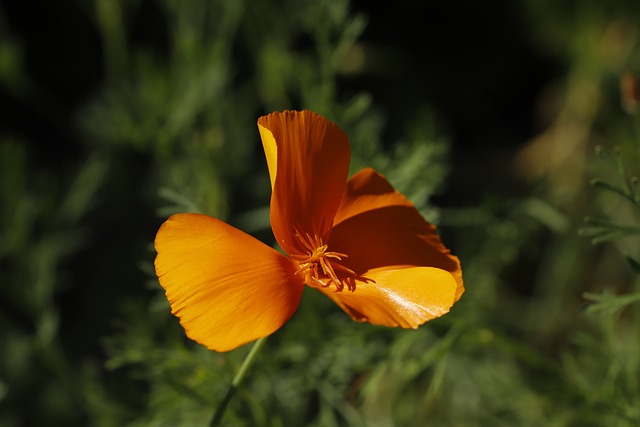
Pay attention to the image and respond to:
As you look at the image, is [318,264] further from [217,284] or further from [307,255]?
[217,284]

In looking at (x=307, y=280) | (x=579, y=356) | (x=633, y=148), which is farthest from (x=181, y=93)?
(x=579, y=356)

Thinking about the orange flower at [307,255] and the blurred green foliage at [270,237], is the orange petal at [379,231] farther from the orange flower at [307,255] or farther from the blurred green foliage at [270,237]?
the blurred green foliage at [270,237]

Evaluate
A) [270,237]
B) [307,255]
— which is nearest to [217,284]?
[307,255]

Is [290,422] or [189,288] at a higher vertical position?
[189,288]

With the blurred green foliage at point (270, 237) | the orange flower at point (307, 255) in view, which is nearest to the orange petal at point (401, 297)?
the orange flower at point (307, 255)

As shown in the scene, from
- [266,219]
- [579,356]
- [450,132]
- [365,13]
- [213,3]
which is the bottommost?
[579,356]

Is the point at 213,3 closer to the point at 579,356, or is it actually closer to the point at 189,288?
the point at 189,288
